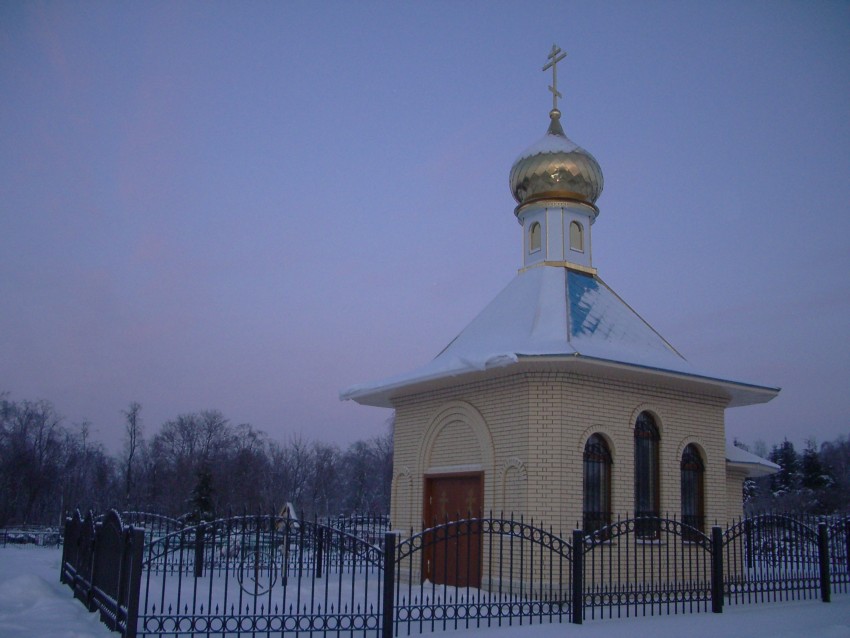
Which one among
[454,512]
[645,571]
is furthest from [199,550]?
[645,571]

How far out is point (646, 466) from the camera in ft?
41.5

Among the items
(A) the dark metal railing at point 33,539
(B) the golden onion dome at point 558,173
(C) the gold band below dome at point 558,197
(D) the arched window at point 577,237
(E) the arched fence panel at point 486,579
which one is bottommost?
(A) the dark metal railing at point 33,539

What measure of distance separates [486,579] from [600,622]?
3053 mm

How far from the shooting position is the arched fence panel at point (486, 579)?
8.20 metres

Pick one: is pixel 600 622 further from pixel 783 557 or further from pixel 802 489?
pixel 802 489

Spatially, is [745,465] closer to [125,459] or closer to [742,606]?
[742,606]

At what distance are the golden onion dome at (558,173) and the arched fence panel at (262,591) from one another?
7.78m

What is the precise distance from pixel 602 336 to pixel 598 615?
4.60 metres

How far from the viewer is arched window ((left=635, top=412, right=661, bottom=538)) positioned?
12.5 metres

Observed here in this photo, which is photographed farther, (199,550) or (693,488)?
(693,488)

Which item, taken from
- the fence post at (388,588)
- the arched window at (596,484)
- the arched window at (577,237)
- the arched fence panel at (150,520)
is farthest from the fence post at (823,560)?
the arched fence panel at (150,520)

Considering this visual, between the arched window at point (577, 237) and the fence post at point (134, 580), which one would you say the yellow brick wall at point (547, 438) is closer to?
the arched window at point (577, 237)

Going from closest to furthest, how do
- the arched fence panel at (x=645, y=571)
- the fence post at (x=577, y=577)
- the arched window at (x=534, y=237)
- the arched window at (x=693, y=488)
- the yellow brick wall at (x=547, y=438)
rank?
the fence post at (x=577, y=577), the arched fence panel at (x=645, y=571), the yellow brick wall at (x=547, y=438), the arched window at (x=693, y=488), the arched window at (x=534, y=237)

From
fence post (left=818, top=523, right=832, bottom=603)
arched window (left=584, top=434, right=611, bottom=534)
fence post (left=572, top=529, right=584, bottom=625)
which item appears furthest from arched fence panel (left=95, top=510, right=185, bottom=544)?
fence post (left=818, top=523, right=832, bottom=603)
